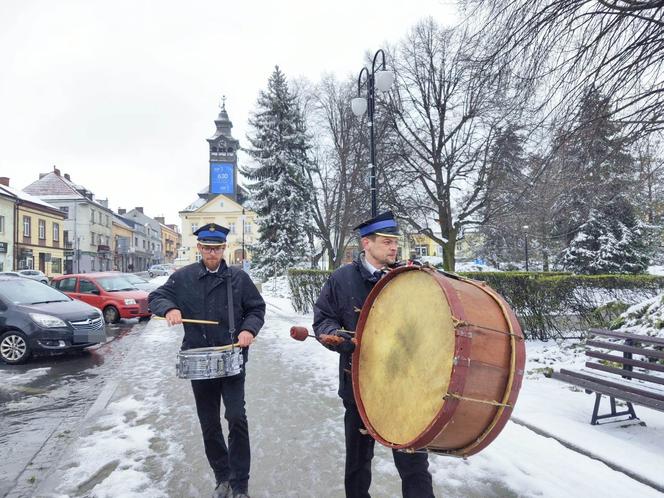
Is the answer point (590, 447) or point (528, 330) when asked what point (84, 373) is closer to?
point (590, 447)

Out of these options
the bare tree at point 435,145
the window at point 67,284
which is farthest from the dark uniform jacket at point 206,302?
the bare tree at point 435,145

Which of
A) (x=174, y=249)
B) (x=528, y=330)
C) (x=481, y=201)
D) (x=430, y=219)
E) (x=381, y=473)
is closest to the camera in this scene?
(x=381, y=473)

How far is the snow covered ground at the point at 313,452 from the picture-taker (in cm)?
356

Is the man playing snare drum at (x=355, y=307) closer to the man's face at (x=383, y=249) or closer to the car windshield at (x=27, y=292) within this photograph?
the man's face at (x=383, y=249)

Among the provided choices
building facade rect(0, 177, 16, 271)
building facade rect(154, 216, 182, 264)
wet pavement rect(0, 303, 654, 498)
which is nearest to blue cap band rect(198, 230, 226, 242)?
wet pavement rect(0, 303, 654, 498)

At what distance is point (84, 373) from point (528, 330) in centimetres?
821

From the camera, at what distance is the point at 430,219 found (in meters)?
23.2

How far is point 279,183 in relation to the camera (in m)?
33.0

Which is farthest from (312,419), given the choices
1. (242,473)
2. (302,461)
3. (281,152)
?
(281,152)

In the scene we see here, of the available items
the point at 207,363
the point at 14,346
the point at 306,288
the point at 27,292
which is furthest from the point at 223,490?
the point at 306,288

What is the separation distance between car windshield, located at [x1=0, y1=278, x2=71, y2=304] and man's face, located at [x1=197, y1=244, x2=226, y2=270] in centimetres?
733

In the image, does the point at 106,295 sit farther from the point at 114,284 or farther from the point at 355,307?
the point at 355,307

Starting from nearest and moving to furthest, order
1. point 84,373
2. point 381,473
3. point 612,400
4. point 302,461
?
1. point 381,473
2. point 302,461
3. point 612,400
4. point 84,373

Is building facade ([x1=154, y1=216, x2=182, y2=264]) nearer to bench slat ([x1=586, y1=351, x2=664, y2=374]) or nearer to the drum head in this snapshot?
bench slat ([x1=586, y1=351, x2=664, y2=374])
